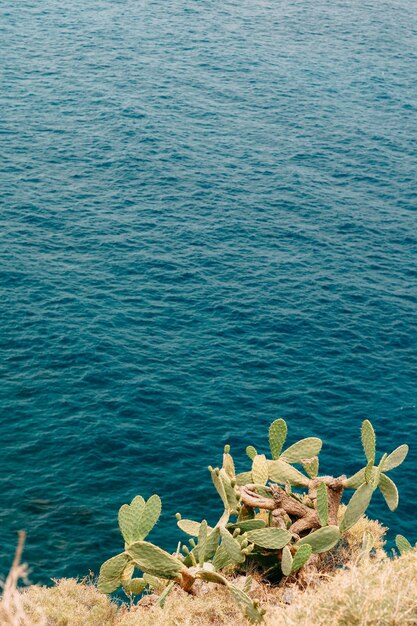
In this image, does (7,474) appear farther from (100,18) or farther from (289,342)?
(100,18)

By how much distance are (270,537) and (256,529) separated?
2.57ft

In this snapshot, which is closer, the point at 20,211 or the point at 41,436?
the point at 41,436

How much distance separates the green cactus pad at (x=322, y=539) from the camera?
1072 inches

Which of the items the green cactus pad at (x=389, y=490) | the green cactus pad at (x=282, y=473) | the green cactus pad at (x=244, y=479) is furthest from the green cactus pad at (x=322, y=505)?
the green cactus pad at (x=244, y=479)

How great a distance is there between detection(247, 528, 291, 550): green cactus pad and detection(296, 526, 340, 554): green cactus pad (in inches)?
39.4

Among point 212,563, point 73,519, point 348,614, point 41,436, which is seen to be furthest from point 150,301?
point 348,614

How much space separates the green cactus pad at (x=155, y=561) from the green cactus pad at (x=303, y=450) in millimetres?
5826

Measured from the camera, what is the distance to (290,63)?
135 m

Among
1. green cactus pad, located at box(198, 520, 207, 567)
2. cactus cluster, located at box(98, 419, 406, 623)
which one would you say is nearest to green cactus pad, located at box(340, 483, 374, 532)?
cactus cluster, located at box(98, 419, 406, 623)

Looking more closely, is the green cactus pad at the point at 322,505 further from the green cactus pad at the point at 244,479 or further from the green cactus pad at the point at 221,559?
the green cactus pad at the point at 221,559

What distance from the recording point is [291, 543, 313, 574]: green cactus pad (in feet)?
86.6

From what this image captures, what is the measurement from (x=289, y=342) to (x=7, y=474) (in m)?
25.8

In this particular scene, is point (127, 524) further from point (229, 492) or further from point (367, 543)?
point (367, 543)

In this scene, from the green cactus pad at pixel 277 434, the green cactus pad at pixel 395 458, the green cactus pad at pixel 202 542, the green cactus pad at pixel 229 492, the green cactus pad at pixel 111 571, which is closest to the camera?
the green cactus pad at pixel 202 542
